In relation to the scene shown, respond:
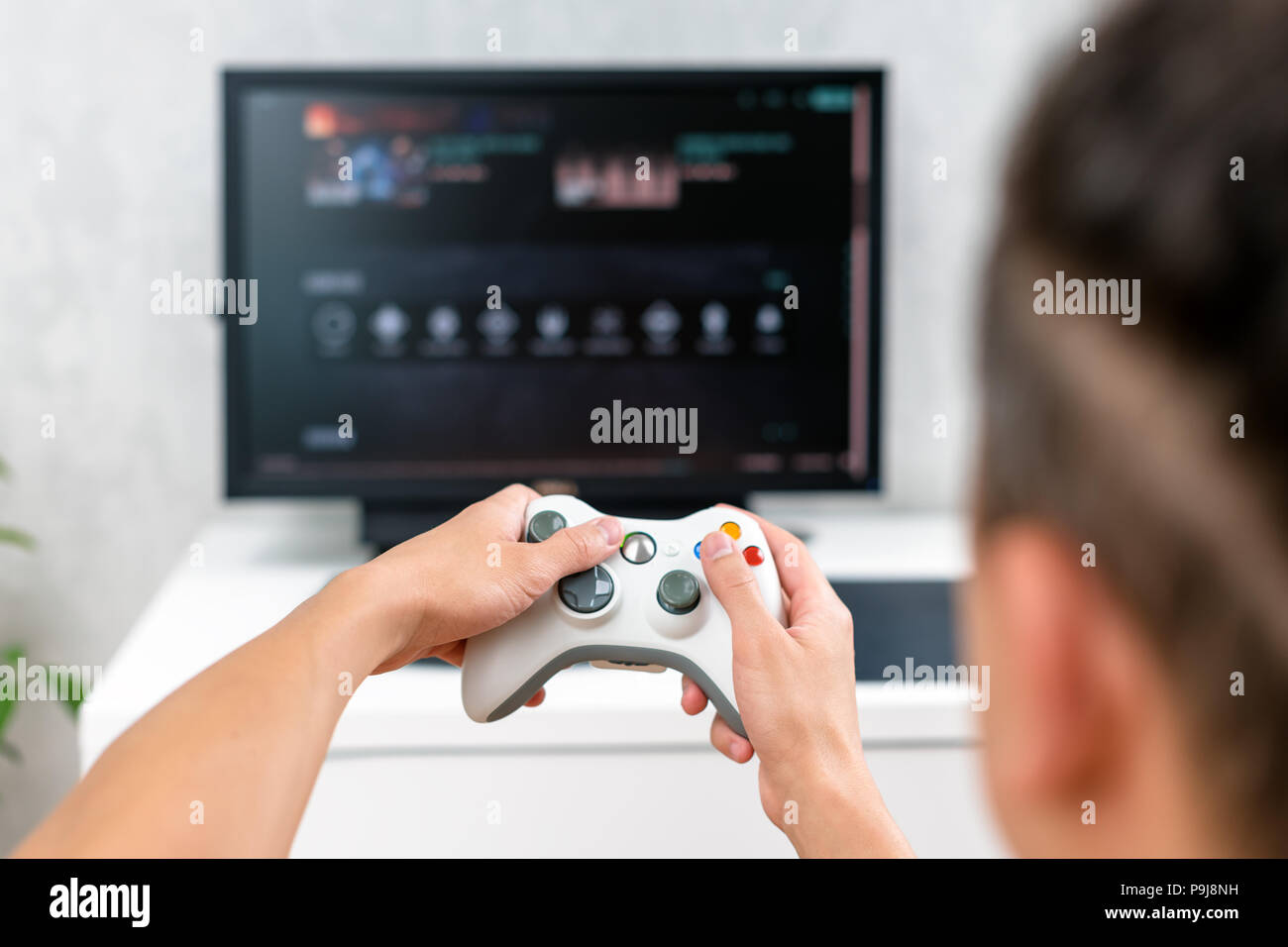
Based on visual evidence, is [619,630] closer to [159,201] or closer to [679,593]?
[679,593]

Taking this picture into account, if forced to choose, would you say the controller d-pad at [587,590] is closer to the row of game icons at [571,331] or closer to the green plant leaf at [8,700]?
the row of game icons at [571,331]

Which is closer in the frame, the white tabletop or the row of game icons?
the white tabletop

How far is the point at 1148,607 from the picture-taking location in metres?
0.22

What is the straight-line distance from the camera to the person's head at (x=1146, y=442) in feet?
0.66

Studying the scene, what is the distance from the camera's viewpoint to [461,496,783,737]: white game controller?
0.57 meters

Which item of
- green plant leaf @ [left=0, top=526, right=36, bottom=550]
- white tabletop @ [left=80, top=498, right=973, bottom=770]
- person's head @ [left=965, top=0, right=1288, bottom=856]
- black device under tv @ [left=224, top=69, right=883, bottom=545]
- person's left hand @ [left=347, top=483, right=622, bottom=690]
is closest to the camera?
person's head @ [left=965, top=0, right=1288, bottom=856]

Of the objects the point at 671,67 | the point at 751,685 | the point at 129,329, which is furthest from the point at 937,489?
the point at 129,329

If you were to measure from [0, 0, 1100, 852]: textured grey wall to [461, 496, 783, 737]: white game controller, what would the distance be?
76 cm

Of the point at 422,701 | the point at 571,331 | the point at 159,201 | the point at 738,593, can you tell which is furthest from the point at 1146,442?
the point at 159,201

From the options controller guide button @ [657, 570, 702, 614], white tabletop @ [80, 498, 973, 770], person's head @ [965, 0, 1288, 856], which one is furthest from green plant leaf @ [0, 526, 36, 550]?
person's head @ [965, 0, 1288, 856]

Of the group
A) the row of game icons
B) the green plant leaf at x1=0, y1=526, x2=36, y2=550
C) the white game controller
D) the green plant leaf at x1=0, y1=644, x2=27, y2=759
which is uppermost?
the row of game icons

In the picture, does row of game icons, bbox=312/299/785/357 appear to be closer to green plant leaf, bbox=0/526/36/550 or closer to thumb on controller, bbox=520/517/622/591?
green plant leaf, bbox=0/526/36/550

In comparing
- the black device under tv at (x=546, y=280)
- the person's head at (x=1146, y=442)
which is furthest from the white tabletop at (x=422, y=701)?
the person's head at (x=1146, y=442)

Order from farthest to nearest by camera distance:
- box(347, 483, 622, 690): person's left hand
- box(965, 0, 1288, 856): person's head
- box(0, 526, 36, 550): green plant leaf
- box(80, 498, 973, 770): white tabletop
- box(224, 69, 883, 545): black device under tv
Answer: box(0, 526, 36, 550): green plant leaf
box(224, 69, 883, 545): black device under tv
box(80, 498, 973, 770): white tabletop
box(347, 483, 622, 690): person's left hand
box(965, 0, 1288, 856): person's head
